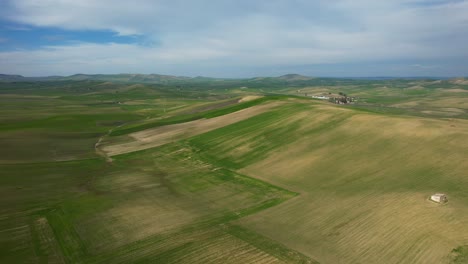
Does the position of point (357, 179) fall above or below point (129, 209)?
above

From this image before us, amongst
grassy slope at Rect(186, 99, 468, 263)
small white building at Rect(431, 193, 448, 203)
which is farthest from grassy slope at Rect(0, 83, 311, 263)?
small white building at Rect(431, 193, 448, 203)

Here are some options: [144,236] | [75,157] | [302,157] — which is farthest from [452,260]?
[75,157]

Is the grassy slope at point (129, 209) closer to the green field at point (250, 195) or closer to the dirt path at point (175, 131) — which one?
the green field at point (250, 195)

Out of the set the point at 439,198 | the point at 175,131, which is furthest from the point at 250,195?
the point at 175,131

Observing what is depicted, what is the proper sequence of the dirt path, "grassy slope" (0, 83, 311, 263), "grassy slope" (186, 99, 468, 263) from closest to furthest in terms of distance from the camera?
"grassy slope" (0, 83, 311, 263)
"grassy slope" (186, 99, 468, 263)
the dirt path

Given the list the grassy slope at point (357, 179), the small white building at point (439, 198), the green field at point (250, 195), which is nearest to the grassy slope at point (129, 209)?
the green field at point (250, 195)

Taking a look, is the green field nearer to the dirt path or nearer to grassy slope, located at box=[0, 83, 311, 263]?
grassy slope, located at box=[0, 83, 311, 263]

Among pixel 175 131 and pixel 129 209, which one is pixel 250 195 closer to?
pixel 129 209

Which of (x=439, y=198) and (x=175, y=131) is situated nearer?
(x=439, y=198)
